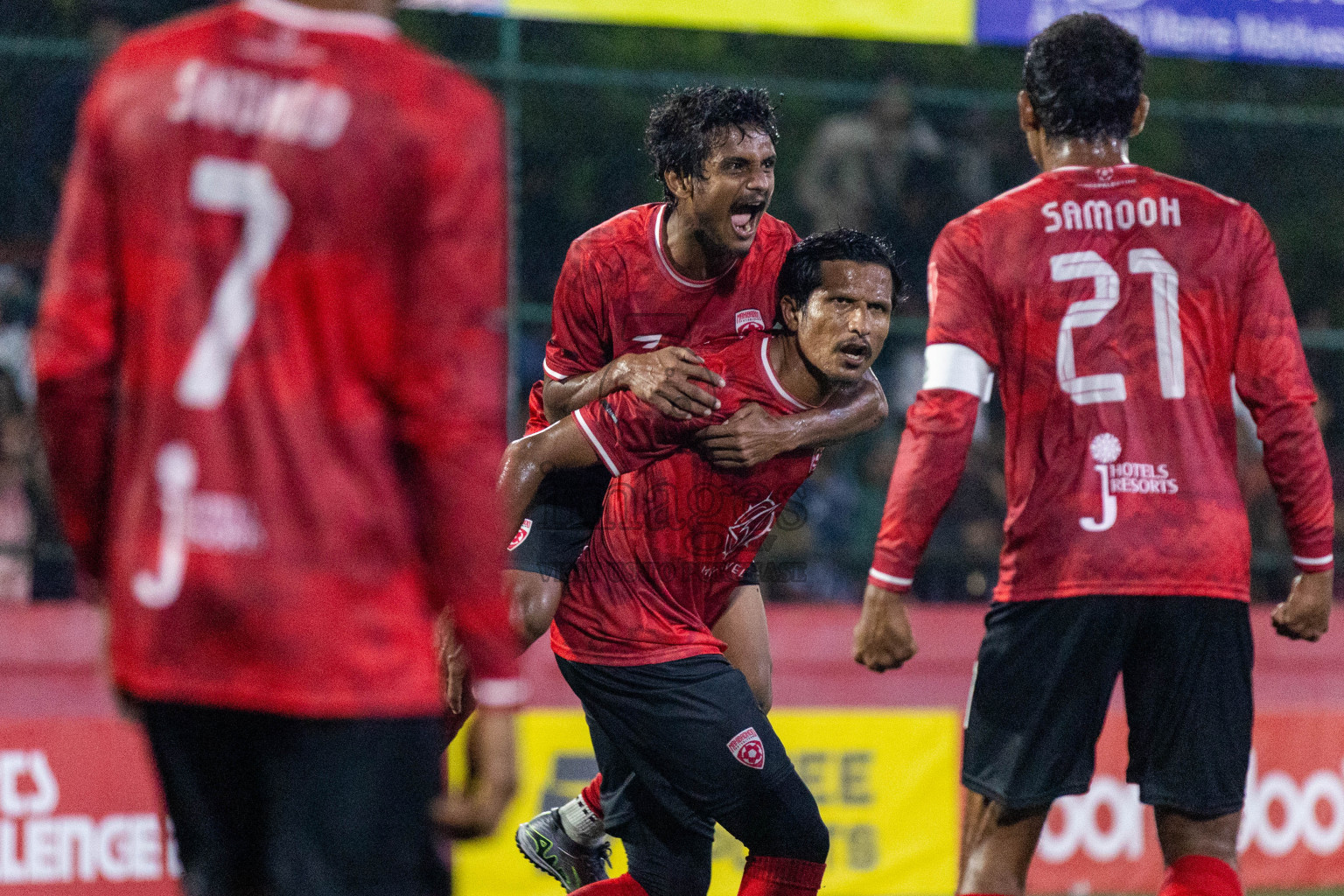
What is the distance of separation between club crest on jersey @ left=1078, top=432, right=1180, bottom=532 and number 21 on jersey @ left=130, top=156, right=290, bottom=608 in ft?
7.21

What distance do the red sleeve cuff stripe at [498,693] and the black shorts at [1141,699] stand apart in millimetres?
1761

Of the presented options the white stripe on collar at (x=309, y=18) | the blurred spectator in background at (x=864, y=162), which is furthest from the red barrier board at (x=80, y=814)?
the blurred spectator in background at (x=864, y=162)

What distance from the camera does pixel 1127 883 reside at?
6691 mm

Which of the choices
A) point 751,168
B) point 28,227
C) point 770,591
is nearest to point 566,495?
point 751,168

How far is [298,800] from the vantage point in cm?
196

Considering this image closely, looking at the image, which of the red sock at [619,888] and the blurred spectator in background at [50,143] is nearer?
the red sock at [619,888]

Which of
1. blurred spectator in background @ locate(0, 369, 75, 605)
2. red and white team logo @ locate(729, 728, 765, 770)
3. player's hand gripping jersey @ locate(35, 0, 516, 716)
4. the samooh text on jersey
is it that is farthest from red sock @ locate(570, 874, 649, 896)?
blurred spectator in background @ locate(0, 369, 75, 605)

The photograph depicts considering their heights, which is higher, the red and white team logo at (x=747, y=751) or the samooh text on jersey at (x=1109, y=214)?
the samooh text on jersey at (x=1109, y=214)

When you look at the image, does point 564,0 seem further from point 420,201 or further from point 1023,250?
point 420,201

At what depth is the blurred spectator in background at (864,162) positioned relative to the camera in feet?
28.5

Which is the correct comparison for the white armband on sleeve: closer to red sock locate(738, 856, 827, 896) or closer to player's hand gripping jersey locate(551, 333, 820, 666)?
player's hand gripping jersey locate(551, 333, 820, 666)

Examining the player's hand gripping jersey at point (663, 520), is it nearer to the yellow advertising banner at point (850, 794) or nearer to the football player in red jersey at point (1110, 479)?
the football player in red jersey at point (1110, 479)

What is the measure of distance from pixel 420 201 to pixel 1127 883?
222 inches

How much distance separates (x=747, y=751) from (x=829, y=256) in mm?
1282
